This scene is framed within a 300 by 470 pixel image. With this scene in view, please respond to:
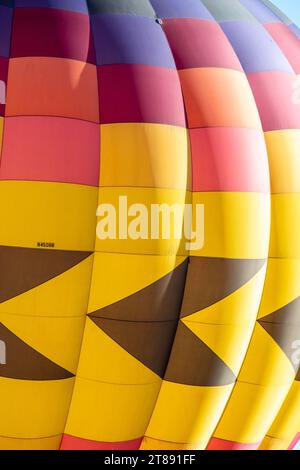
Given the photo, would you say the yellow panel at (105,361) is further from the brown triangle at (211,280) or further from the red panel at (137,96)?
the red panel at (137,96)

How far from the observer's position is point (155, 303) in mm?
3775

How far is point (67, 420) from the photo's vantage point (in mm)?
4023

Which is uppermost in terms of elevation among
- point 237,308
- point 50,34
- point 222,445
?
point 50,34

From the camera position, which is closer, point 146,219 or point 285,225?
point 146,219

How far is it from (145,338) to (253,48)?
235 cm

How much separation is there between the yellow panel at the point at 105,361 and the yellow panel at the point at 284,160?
1.58 meters

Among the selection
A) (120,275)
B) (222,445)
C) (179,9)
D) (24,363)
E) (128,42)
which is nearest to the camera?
(120,275)

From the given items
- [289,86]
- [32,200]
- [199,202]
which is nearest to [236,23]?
[289,86]

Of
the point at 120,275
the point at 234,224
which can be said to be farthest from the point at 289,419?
the point at 120,275

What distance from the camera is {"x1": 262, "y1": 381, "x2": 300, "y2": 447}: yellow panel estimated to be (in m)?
4.57

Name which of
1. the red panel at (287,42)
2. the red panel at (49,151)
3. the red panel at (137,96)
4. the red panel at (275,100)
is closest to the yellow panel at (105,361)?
the red panel at (49,151)

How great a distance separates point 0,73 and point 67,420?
2.44 m

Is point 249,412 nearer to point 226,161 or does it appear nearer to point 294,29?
point 226,161

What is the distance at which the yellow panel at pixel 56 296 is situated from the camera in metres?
3.61
